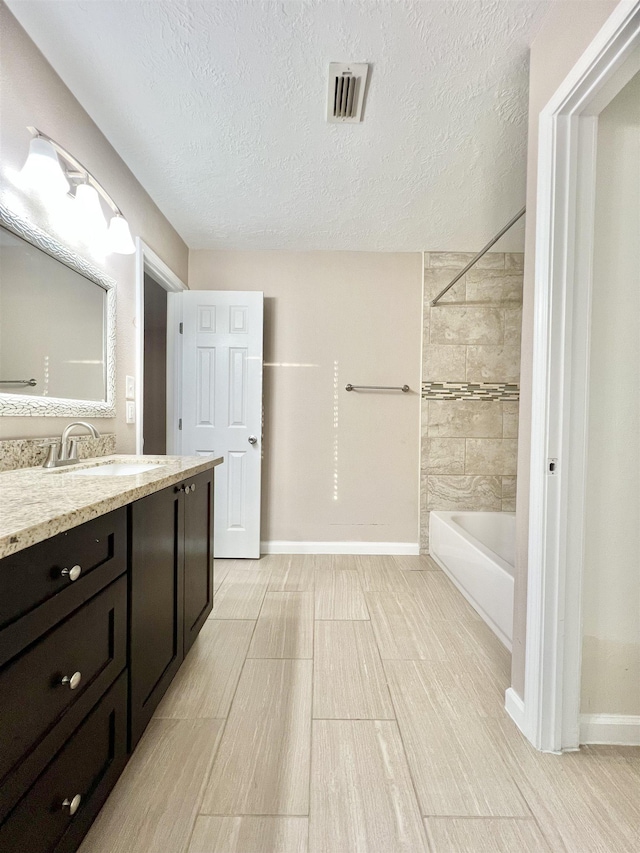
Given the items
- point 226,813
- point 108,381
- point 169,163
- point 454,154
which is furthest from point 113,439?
point 454,154

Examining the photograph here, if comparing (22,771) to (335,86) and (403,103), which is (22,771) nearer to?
(335,86)

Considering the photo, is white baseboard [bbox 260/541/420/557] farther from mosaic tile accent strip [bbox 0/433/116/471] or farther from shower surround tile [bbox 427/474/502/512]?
mosaic tile accent strip [bbox 0/433/116/471]

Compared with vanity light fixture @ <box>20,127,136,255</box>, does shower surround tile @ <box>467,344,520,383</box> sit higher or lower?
lower

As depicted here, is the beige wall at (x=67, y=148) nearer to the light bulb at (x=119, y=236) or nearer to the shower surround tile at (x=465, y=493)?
the light bulb at (x=119, y=236)

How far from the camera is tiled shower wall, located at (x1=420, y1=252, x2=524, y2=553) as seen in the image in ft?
10.6

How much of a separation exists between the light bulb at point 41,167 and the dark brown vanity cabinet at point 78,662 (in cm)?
112

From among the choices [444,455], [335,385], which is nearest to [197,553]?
[335,385]

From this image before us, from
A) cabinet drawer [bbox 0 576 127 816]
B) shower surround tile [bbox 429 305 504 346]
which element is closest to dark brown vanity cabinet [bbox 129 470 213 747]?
cabinet drawer [bbox 0 576 127 816]

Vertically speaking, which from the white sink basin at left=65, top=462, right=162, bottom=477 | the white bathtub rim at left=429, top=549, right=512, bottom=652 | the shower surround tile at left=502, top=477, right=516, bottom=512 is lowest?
the white bathtub rim at left=429, top=549, right=512, bottom=652

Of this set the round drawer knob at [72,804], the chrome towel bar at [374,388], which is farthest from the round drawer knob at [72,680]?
the chrome towel bar at [374,388]

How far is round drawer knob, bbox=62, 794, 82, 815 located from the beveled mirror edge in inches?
41.7

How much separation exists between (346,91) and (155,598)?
77.0 inches

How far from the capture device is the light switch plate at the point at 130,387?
2.25m

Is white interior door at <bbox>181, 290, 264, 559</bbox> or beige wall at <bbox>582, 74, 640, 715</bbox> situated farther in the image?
white interior door at <bbox>181, 290, 264, 559</bbox>
